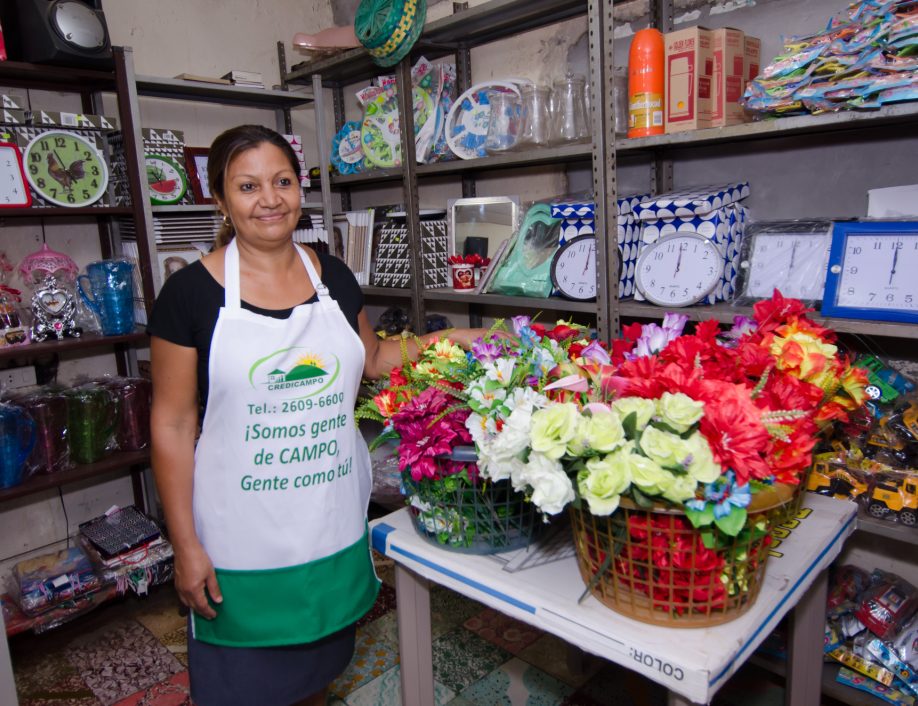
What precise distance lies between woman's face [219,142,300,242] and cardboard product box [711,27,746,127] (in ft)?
3.88

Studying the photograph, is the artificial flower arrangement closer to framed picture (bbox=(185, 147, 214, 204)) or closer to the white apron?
the white apron

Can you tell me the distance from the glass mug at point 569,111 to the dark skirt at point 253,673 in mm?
1654

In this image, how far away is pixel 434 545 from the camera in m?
1.24

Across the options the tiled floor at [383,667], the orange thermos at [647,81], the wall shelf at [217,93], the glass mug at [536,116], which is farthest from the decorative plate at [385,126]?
the tiled floor at [383,667]

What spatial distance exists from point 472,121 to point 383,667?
1865 mm

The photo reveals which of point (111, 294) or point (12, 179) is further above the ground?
point (12, 179)

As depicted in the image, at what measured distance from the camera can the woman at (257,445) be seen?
1344mm

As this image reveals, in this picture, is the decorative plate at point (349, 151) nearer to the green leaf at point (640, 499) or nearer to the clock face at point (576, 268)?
the clock face at point (576, 268)

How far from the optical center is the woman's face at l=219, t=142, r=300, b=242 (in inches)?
Answer: 54.6

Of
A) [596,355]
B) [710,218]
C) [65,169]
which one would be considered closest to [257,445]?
[596,355]

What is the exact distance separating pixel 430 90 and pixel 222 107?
1.05m

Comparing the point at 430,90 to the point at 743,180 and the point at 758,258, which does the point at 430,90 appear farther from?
the point at 758,258

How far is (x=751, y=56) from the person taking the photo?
200cm

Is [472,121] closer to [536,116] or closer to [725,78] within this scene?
[536,116]
